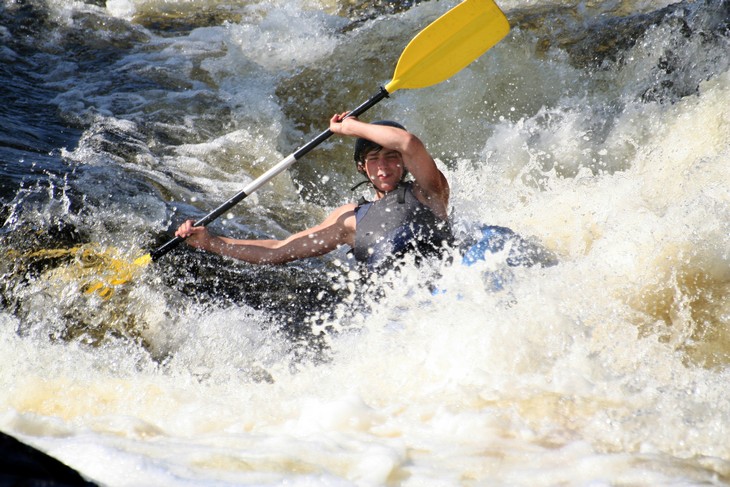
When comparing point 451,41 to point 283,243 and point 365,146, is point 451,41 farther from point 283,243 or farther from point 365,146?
point 283,243

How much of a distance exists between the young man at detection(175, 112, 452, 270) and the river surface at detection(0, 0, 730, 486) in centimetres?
17

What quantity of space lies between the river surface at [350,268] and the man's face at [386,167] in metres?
0.45

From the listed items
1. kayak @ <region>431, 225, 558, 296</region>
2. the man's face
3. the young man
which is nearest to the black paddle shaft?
the young man

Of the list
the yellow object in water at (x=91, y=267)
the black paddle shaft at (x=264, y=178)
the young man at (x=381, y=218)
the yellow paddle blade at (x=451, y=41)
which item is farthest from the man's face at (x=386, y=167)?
the yellow object in water at (x=91, y=267)

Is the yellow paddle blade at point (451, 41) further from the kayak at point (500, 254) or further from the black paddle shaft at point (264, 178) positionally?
the kayak at point (500, 254)

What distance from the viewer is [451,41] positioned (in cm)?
415

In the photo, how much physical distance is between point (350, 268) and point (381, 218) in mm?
712

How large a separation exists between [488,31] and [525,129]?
1.32 meters

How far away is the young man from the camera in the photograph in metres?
3.42

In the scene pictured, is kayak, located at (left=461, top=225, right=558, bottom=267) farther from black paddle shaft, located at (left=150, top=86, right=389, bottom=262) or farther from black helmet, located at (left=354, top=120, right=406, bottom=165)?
black paddle shaft, located at (left=150, top=86, right=389, bottom=262)

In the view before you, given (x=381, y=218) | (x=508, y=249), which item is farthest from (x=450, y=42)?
(x=508, y=249)

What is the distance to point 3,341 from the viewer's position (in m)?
2.90

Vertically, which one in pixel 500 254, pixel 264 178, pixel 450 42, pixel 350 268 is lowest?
pixel 500 254

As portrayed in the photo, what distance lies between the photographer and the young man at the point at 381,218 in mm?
3416
